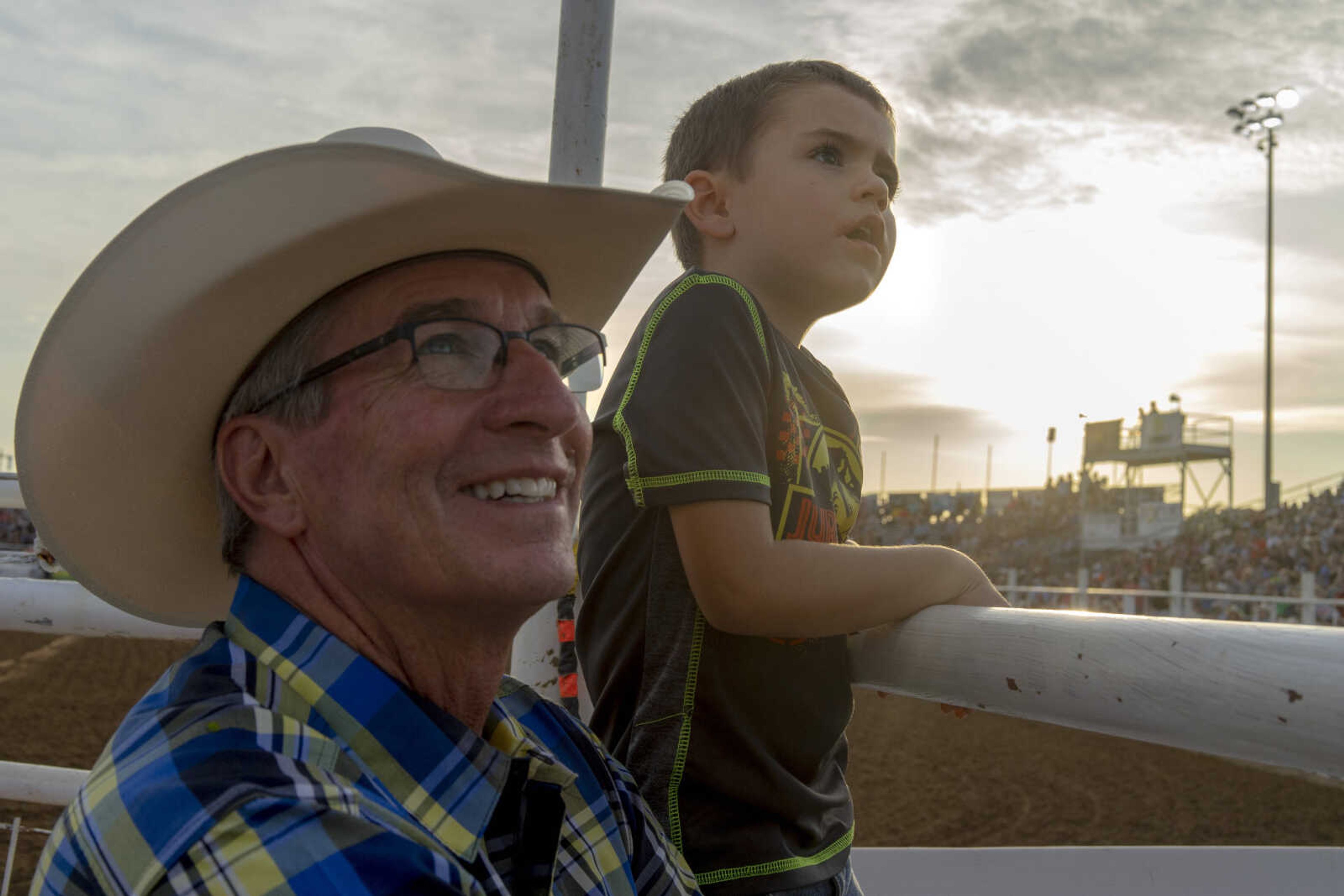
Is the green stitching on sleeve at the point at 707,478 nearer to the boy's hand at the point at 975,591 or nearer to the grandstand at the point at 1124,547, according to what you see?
the boy's hand at the point at 975,591

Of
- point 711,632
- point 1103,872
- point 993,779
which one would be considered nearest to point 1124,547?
point 993,779

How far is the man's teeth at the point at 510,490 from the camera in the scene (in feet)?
4.00

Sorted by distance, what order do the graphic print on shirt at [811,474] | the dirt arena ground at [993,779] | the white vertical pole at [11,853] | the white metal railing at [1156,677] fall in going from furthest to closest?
the dirt arena ground at [993,779] < the white vertical pole at [11,853] < the graphic print on shirt at [811,474] < the white metal railing at [1156,677]

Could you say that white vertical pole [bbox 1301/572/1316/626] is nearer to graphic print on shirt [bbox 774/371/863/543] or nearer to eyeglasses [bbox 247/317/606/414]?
graphic print on shirt [bbox 774/371/863/543]

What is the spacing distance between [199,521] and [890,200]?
114 centimetres

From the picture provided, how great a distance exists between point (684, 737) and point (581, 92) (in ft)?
3.48

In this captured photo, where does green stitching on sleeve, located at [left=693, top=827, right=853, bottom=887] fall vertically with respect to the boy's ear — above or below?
below

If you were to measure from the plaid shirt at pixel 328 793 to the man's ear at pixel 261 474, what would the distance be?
90 millimetres

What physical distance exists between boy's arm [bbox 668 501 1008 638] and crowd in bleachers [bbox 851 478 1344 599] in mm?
18870

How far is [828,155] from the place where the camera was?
1.69 meters

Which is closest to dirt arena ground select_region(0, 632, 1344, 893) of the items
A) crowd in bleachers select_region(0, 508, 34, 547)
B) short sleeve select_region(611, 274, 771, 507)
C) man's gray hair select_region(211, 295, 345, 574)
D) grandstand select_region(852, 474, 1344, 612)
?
grandstand select_region(852, 474, 1344, 612)

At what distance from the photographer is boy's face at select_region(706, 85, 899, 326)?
164cm

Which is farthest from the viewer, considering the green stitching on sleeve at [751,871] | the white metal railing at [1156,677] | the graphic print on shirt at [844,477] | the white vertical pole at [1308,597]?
the white vertical pole at [1308,597]

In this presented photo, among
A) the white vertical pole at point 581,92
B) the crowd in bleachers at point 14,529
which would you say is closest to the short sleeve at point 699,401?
the white vertical pole at point 581,92
